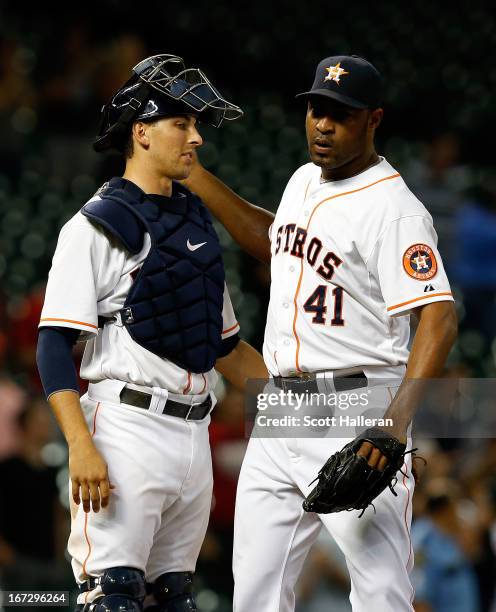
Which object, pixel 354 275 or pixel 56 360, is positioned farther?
pixel 354 275

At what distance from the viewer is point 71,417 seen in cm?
262

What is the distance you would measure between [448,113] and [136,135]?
4.86m

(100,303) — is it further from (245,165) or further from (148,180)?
(245,165)

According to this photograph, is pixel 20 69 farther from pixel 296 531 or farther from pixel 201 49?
pixel 296 531

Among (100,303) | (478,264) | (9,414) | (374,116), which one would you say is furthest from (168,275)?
(478,264)

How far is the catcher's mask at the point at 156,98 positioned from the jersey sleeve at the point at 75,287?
0.30m

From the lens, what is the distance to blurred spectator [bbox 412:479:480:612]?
488 centimetres

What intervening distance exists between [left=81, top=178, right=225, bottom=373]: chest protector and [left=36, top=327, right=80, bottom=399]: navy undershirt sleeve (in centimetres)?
15

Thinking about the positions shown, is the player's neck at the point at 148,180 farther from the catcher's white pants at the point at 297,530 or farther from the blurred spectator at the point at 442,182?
the blurred spectator at the point at 442,182

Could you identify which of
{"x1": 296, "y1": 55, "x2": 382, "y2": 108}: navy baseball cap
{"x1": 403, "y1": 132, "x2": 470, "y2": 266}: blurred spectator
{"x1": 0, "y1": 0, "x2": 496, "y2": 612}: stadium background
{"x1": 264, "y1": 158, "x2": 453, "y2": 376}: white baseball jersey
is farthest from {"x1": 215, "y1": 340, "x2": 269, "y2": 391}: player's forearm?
{"x1": 403, "y1": 132, "x2": 470, "y2": 266}: blurred spectator

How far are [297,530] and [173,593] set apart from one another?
0.34 m

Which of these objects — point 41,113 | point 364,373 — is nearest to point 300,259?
point 364,373

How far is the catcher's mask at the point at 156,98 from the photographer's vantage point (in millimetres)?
2805

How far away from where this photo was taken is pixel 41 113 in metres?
6.56
